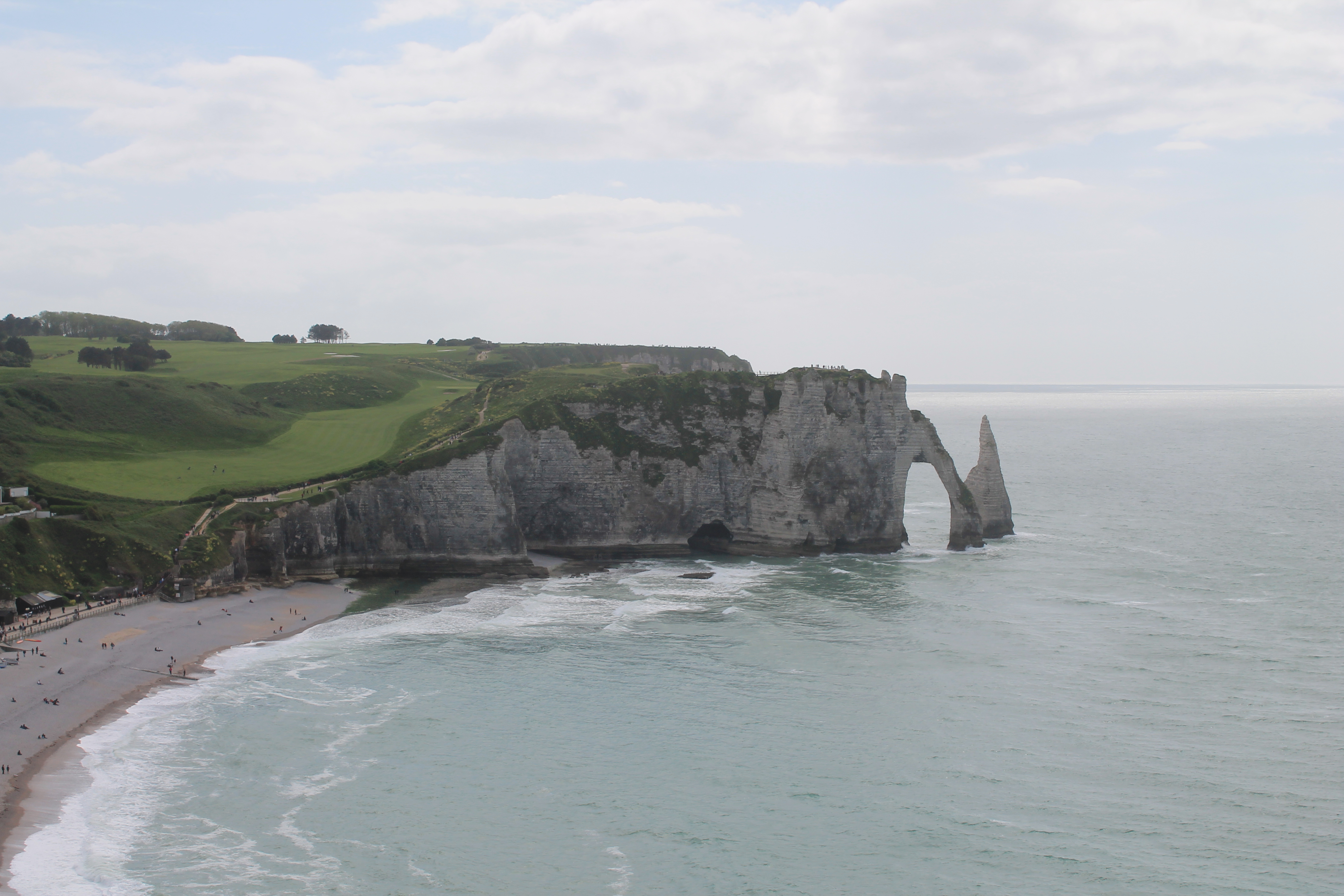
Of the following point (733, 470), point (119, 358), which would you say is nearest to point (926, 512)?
point (733, 470)

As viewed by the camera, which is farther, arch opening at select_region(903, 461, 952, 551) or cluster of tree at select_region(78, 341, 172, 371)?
cluster of tree at select_region(78, 341, 172, 371)

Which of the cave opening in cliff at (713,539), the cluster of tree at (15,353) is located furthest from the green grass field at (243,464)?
the cluster of tree at (15,353)

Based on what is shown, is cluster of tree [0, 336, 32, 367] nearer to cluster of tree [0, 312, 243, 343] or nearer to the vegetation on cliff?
cluster of tree [0, 312, 243, 343]

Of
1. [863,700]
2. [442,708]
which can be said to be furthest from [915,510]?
[442,708]

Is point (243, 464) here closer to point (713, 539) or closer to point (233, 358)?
point (713, 539)

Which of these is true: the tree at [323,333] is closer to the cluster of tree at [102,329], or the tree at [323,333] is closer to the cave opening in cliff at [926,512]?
the cluster of tree at [102,329]

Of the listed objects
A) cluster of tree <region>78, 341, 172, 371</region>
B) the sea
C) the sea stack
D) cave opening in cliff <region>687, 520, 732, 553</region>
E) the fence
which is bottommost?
the sea

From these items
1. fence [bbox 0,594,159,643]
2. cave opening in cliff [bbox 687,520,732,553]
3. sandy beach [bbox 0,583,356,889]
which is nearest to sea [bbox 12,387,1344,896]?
sandy beach [bbox 0,583,356,889]
